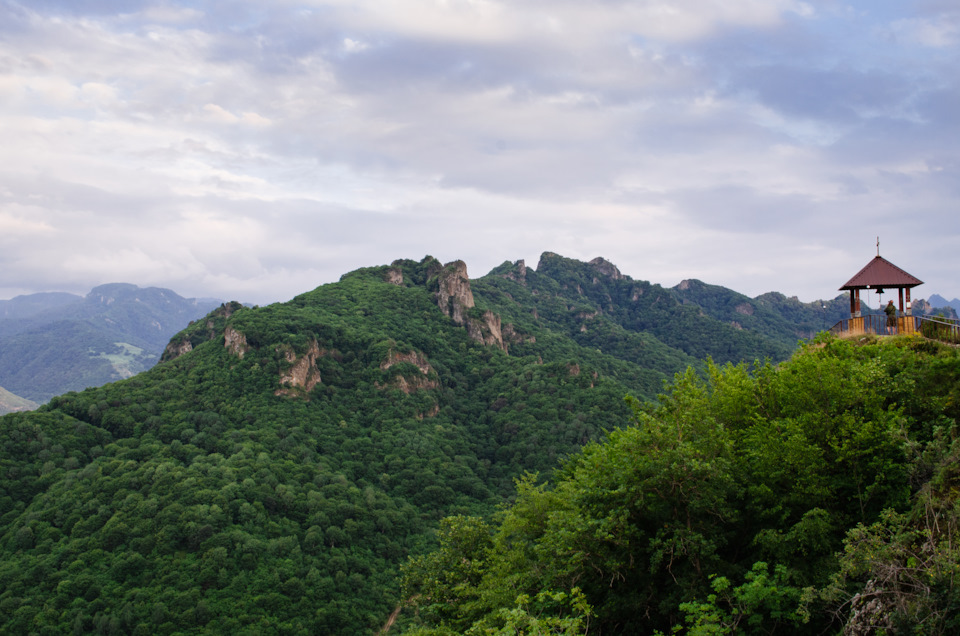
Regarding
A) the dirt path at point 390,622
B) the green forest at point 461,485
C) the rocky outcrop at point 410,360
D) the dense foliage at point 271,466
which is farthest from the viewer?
the rocky outcrop at point 410,360

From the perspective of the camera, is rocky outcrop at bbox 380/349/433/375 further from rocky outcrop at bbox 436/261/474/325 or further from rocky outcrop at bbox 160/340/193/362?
rocky outcrop at bbox 160/340/193/362

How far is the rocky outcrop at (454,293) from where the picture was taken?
133 m

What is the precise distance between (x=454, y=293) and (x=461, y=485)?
60.1 m

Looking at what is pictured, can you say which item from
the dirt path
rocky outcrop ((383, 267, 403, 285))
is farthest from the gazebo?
rocky outcrop ((383, 267, 403, 285))

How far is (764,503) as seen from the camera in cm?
1923

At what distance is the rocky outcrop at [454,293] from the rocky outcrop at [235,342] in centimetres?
4943

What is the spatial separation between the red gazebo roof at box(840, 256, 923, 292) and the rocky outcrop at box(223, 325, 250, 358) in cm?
8810

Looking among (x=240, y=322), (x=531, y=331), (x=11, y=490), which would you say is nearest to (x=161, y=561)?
(x=11, y=490)

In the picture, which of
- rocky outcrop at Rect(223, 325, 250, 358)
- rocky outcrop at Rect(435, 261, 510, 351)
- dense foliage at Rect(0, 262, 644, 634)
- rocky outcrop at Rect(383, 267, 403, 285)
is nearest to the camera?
dense foliage at Rect(0, 262, 644, 634)

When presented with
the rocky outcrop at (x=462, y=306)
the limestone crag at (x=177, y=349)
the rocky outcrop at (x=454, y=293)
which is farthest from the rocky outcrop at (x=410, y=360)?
the limestone crag at (x=177, y=349)

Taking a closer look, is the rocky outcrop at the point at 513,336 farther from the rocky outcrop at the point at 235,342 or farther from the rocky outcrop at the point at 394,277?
the rocky outcrop at the point at 235,342

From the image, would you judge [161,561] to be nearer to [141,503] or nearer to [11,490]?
[141,503]

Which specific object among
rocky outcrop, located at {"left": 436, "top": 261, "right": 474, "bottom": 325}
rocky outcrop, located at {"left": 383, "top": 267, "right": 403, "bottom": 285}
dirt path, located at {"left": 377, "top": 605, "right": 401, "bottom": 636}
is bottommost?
dirt path, located at {"left": 377, "top": 605, "right": 401, "bottom": 636}

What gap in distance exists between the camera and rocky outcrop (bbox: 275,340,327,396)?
3597 inches
